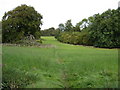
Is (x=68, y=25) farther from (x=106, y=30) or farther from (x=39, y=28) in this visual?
(x=39, y=28)

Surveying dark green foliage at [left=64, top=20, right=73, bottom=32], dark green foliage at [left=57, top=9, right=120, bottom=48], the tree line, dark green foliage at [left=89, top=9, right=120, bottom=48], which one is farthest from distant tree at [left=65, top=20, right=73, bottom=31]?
dark green foliage at [left=89, top=9, right=120, bottom=48]

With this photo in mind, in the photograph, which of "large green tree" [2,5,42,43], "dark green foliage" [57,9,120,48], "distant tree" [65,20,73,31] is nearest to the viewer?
"large green tree" [2,5,42,43]

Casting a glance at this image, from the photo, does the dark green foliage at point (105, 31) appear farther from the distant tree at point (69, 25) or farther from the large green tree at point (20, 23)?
the distant tree at point (69, 25)

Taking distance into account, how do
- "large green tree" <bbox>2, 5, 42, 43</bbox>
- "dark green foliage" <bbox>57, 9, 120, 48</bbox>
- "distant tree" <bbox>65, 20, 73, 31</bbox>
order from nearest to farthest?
"large green tree" <bbox>2, 5, 42, 43</bbox>
"dark green foliage" <bbox>57, 9, 120, 48</bbox>
"distant tree" <bbox>65, 20, 73, 31</bbox>

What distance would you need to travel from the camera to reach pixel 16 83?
6.50 meters

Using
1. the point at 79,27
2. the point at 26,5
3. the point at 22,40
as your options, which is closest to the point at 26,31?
the point at 22,40

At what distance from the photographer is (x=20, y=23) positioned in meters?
31.7

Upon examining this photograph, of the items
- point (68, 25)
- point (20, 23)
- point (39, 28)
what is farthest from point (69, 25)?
point (20, 23)

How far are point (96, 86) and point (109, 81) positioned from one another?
0.82 m

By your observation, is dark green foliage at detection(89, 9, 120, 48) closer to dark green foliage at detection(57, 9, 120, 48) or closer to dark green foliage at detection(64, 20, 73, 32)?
dark green foliage at detection(57, 9, 120, 48)

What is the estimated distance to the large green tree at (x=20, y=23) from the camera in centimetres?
3105

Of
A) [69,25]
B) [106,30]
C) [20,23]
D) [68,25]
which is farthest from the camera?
[68,25]

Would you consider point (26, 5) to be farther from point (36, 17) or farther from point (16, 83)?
point (16, 83)

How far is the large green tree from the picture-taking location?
102 feet
